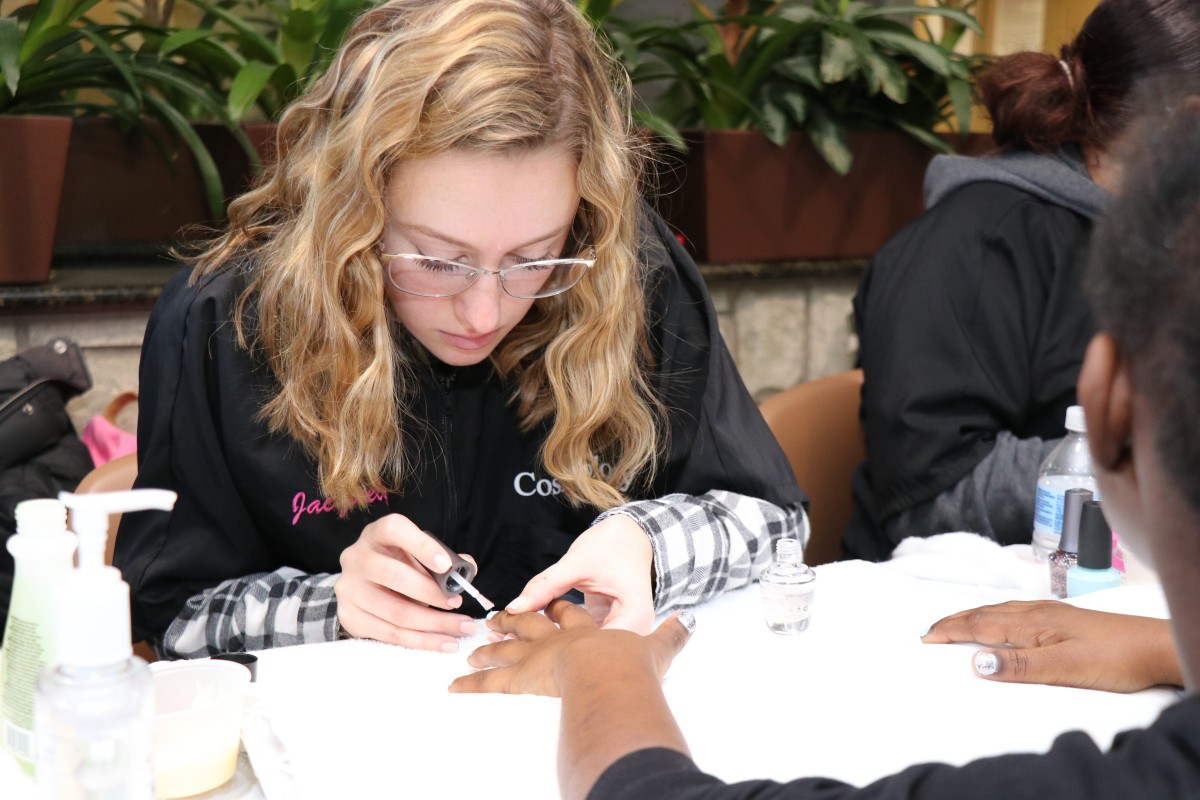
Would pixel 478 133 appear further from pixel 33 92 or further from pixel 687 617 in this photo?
pixel 33 92

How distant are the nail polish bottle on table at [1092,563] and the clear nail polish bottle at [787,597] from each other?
290 mm

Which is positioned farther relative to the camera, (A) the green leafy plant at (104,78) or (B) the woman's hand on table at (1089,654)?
(A) the green leafy plant at (104,78)

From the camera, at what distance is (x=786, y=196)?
2.49 m

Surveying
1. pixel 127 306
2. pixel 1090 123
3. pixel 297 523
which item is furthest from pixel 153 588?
pixel 1090 123

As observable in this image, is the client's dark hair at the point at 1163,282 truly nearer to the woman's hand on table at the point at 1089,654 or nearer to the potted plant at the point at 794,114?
the woman's hand on table at the point at 1089,654

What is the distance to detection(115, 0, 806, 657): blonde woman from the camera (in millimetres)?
1146

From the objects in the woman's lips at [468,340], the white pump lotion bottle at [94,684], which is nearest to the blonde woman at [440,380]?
the woman's lips at [468,340]

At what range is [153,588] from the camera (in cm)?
119

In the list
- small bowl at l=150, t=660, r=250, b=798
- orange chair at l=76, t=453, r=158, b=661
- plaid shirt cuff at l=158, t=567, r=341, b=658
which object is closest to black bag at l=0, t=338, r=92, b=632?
orange chair at l=76, t=453, r=158, b=661

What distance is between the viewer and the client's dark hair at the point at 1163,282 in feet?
1.75

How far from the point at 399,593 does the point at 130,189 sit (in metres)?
1.51

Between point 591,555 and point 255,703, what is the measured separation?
0.34 metres

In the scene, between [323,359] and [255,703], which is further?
[323,359]

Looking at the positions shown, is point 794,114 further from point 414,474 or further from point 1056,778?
point 1056,778
